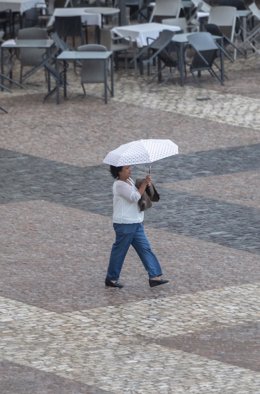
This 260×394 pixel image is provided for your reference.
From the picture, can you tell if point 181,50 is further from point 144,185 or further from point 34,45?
point 144,185

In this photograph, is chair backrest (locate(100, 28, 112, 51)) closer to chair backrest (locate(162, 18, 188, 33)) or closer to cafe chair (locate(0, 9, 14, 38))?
chair backrest (locate(162, 18, 188, 33))

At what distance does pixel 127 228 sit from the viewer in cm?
1101

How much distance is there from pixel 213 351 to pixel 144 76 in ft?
41.2

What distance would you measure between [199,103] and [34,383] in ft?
37.0

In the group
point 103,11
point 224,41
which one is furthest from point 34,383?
point 103,11

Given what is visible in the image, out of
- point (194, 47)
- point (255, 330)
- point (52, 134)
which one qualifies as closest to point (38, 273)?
point (255, 330)

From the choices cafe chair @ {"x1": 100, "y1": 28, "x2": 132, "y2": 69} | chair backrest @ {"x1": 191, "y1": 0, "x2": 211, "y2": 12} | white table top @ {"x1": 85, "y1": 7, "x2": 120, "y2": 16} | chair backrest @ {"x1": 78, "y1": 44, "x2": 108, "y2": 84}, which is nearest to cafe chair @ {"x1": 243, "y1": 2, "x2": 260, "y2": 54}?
chair backrest @ {"x1": 191, "y1": 0, "x2": 211, "y2": 12}

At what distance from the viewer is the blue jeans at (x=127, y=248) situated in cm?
1106

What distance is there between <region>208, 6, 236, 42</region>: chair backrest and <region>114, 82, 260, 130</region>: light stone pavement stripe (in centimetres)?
278

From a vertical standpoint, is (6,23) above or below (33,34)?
below

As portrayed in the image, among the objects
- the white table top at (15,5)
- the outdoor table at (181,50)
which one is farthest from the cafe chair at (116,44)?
the white table top at (15,5)

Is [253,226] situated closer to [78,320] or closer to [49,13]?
[78,320]

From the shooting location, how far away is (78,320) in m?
10.2

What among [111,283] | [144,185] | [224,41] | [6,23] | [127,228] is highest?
[144,185]
